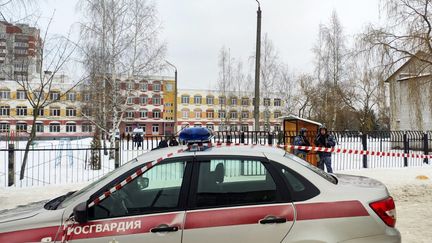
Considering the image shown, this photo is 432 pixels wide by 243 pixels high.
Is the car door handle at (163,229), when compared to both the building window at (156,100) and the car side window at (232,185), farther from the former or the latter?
the building window at (156,100)

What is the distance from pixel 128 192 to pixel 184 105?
212ft

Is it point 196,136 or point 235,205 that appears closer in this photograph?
point 235,205

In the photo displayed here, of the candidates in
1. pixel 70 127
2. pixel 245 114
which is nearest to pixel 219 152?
pixel 245 114

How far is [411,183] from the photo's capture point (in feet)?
32.7

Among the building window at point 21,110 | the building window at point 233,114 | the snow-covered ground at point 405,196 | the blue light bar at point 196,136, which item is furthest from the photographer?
the building window at point 233,114

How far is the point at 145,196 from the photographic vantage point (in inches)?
128

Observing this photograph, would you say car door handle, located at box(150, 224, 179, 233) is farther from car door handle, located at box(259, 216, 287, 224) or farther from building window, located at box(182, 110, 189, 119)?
building window, located at box(182, 110, 189, 119)

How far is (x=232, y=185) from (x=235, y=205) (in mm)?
253

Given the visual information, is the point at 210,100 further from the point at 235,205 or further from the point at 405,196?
the point at 235,205

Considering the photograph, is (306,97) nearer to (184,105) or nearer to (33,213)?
(184,105)

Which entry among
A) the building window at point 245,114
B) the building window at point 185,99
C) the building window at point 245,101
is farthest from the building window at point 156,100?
the building window at point 245,101

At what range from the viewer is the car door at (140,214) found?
2.93 meters

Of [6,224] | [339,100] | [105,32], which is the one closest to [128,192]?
[6,224]

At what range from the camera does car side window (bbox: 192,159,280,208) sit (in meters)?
3.12
